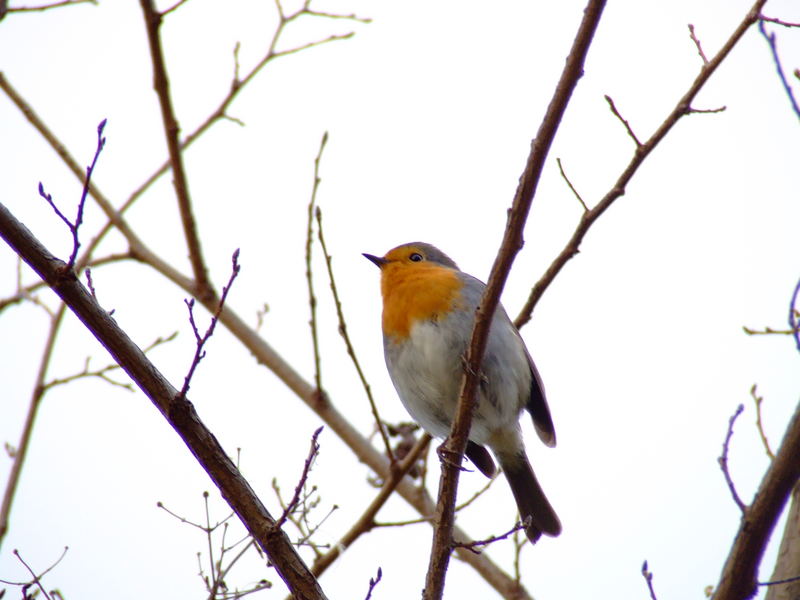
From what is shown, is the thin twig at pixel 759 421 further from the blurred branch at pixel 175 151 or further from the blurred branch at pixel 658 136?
the blurred branch at pixel 175 151

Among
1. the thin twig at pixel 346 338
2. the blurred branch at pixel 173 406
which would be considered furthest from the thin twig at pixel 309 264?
the blurred branch at pixel 173 406

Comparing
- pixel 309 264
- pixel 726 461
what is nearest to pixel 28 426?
pixel 309 264

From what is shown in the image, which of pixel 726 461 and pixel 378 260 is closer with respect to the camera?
pixel 726 461

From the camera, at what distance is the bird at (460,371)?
4.95m

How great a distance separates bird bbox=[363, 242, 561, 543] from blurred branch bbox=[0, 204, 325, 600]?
191cm

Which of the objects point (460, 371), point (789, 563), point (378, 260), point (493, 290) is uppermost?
point (378, 260)

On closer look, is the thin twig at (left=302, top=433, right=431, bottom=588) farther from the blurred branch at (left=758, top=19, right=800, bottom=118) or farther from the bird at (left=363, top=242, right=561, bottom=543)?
the blurred branch at (left=758, top=19, right=800, bottom=118)

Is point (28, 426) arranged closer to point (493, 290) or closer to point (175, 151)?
point (175, 151)

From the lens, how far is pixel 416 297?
515 cm

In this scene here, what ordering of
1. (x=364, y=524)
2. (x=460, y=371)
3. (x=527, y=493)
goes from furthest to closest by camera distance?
(x=527, y=493), (x=460, y=371), (x=364, y=524)

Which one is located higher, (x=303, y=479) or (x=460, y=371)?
(x=460, y=371)

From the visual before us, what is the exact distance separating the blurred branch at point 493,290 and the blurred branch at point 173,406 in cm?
53

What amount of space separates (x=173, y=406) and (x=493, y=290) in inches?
48.4

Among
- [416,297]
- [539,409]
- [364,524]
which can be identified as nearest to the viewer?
[364,524]
